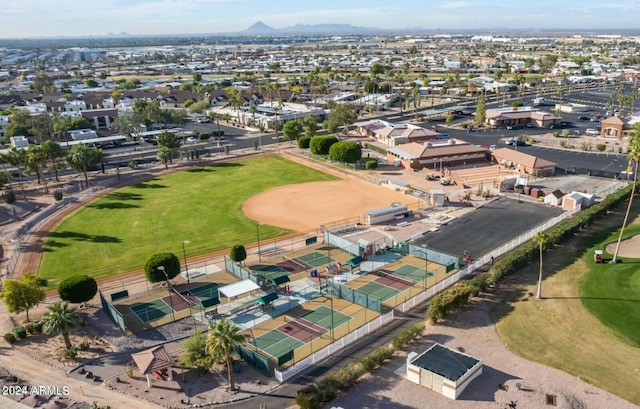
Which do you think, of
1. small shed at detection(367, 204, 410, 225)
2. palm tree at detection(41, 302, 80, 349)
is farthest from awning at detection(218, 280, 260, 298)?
small shed at detection(367, 204, 410, 225)

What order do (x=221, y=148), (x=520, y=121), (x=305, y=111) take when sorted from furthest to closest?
1. (x=305, y=111)
2. (x=520, y=121)
3. (x=221, y=148)

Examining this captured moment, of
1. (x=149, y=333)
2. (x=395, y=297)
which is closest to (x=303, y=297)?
(x=395, y=297)

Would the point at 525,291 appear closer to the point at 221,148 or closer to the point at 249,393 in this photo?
the point at 249,393

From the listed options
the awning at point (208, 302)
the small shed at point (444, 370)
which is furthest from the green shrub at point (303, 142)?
the small shed at point (444, 370)

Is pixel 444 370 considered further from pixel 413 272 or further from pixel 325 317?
pixel 413 272

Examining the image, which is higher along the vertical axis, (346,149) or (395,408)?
(346,149)

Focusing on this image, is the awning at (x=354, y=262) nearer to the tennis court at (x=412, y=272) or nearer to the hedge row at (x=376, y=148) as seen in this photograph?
the tennis court at (x=412, y=272)

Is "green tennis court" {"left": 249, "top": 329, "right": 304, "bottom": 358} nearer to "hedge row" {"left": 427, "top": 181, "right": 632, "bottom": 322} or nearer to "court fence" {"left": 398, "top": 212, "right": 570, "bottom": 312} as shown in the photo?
"court fence" {"left": 398, "top": 212, "right": 570, "bottom": 312}
